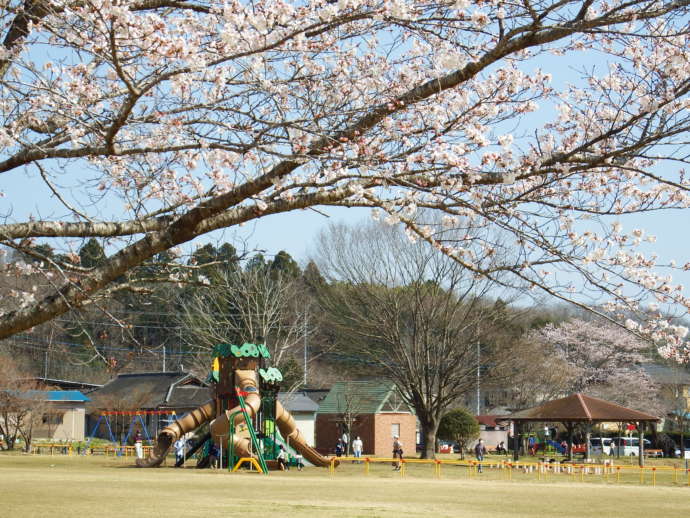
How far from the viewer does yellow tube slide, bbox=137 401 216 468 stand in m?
28.7

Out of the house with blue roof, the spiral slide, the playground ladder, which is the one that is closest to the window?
the house with blue roof

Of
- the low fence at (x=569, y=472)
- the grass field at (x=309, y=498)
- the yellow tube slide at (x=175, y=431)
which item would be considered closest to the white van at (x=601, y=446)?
the low fence at (x=569, y=472)

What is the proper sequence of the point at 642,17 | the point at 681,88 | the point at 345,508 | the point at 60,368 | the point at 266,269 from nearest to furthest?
the point at 642,17, the point at 681,88, the point at 345,508, the point at 266,269, the point at 60,368

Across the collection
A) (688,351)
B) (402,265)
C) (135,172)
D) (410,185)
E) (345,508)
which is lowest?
(345,508)

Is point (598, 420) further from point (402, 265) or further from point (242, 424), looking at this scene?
point (242, 424)

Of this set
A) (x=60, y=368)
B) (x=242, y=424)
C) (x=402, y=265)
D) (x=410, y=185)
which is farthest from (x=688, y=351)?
(x=60, y=368)

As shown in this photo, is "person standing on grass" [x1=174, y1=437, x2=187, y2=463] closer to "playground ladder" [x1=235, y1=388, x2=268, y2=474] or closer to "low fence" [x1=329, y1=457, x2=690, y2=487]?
"playground ladder" [x1=235, y1=388, x2=268, y2=474]

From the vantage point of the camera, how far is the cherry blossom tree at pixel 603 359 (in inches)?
2056

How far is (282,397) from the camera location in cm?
4322

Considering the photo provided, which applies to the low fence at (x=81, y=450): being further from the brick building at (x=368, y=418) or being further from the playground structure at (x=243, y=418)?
the playground structure at (x=243, y=418)

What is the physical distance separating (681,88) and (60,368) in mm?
58031

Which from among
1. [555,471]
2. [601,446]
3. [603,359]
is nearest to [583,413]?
[555,471]

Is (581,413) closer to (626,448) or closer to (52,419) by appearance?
(626,448)

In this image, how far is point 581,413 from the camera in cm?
3297
